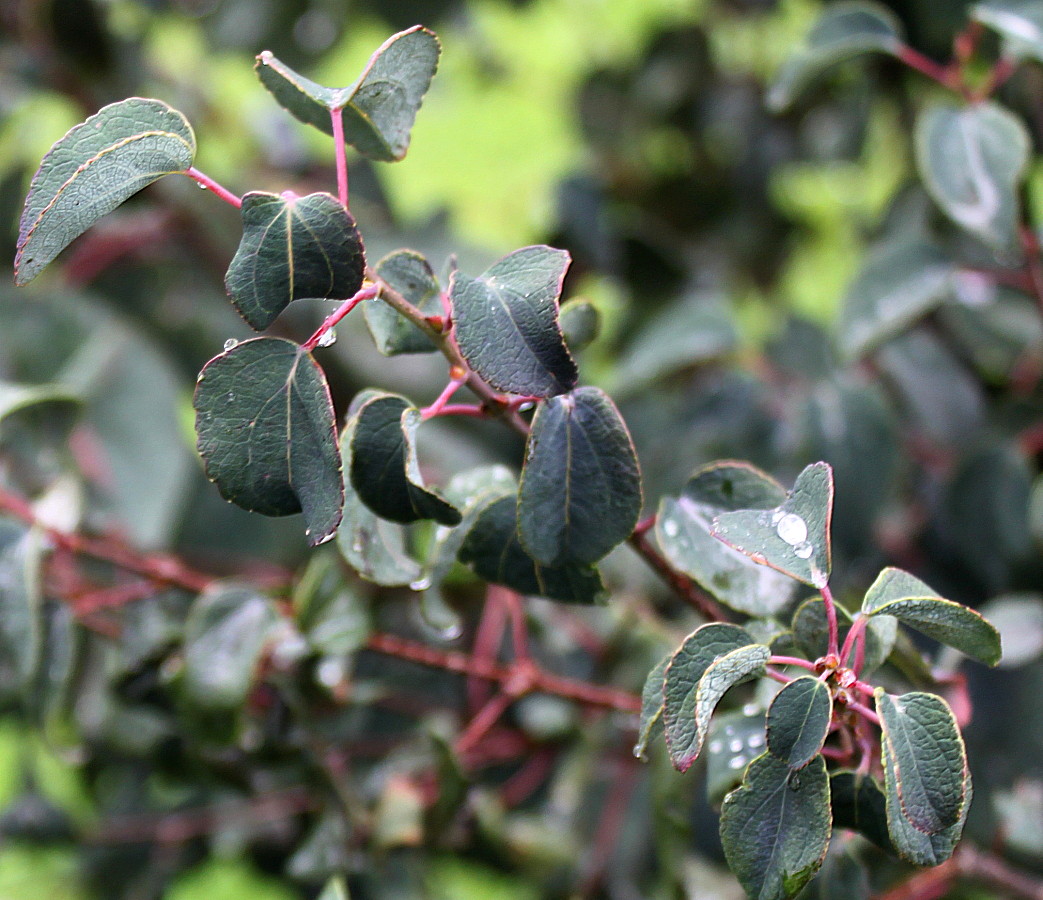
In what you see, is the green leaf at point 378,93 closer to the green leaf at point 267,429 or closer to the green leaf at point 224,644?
the green leaf at point 267,429

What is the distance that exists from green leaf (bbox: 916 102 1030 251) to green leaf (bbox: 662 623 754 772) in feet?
1.20

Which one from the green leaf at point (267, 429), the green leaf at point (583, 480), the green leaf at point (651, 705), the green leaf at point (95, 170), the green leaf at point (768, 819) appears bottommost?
the green leaf at point (768, 819)

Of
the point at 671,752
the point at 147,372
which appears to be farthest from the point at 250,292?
the point at 147,372

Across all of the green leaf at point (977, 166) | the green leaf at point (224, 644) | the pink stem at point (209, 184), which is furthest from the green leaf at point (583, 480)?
the green leaf at point (977, 166)

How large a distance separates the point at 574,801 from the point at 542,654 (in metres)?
0.15

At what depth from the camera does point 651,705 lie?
346 millimetres

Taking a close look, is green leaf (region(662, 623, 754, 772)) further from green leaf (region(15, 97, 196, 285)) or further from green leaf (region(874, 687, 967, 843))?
green leaf (region(15, 97, 196, 285))

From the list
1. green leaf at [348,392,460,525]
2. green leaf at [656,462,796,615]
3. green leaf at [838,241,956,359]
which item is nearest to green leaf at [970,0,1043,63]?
green leaf at [838,241,956,359]

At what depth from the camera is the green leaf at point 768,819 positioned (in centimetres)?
32

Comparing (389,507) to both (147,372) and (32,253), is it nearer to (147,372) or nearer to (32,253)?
(32,253)

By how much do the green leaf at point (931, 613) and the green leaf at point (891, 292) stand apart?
39 centimetres

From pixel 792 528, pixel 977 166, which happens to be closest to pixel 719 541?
pixel 792 528

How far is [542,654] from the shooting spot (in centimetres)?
83

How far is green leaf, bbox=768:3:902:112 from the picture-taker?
0.64m
